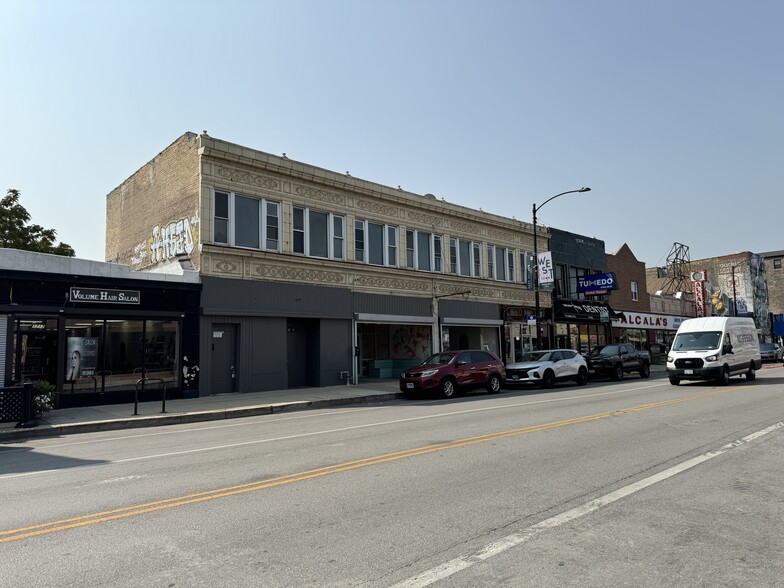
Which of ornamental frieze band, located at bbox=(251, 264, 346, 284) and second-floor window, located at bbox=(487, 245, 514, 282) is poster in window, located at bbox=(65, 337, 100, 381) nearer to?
ornamental frieze band, located at bbox=(251, 264, 346, 284)

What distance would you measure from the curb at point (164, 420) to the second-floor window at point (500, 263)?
15.1 metres

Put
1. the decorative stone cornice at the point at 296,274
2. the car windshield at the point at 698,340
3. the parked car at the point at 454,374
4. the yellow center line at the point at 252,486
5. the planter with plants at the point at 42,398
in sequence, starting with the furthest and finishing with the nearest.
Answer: the car windshield at the point at 698,340 < the decorative stone cornice at the point at 296,274 < the parked car at the point at 454,374 < the planter with plants at the point at 42,398 < the yellow center line at the point at 252,486

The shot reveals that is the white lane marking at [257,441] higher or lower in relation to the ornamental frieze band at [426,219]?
lower

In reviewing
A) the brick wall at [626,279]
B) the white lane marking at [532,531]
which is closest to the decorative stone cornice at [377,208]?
the white lane marking at [532,531]

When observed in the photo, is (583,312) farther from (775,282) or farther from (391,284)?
(775,282)

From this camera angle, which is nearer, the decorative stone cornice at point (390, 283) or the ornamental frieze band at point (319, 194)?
the ornamental frieze band at point (319, 194)

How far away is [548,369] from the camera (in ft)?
72.9

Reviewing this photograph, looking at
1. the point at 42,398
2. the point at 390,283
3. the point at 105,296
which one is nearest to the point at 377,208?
the point at 390,283

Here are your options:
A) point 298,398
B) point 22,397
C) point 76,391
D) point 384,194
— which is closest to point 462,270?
point 384,194

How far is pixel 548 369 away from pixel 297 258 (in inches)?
428

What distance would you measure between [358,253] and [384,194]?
3.12 meters

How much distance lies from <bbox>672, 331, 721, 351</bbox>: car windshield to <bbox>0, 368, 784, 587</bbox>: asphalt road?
1044cm

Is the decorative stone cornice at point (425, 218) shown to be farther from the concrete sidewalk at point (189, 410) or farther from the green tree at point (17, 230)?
the green tree at point (17, 230)

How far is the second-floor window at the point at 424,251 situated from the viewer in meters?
26.4
